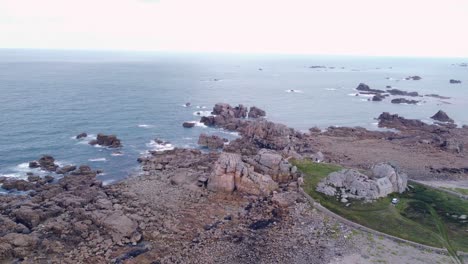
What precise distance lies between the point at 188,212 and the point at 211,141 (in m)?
36.1

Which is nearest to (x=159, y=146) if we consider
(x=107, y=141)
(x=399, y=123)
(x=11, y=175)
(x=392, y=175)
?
(x=107, y=141)

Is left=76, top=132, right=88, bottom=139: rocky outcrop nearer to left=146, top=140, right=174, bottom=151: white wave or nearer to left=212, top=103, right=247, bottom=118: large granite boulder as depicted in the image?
left=146, top=140, right=174, bottom=151: white wave

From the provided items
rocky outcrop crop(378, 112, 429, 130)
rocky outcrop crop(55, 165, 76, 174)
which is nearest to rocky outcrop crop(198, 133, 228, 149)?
rocky outcrop crop(55, 165, 76, 174)

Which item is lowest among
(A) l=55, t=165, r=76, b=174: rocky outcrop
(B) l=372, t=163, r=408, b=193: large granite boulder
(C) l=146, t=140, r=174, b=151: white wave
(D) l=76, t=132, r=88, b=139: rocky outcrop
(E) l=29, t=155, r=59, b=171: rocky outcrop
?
(C) l=146, t=140, r=174, b=151: white wave

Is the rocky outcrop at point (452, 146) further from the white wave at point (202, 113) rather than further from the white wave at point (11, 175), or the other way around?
the white wave at point (11, 175)

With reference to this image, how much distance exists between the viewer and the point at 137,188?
62000mm

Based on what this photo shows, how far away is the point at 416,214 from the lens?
52312 mm

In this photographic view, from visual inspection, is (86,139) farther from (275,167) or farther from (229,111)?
(275,167)

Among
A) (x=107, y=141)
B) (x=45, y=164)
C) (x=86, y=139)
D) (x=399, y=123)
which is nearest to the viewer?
(x=45, y=164)

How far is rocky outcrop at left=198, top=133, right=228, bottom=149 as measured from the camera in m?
88.4

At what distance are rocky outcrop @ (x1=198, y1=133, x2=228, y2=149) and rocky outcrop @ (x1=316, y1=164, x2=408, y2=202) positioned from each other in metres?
32.3

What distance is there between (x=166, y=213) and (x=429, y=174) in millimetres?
50793

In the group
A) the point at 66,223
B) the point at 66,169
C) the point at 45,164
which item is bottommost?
the point at 66,223

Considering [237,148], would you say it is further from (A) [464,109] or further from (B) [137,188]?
(A) [464,109]
